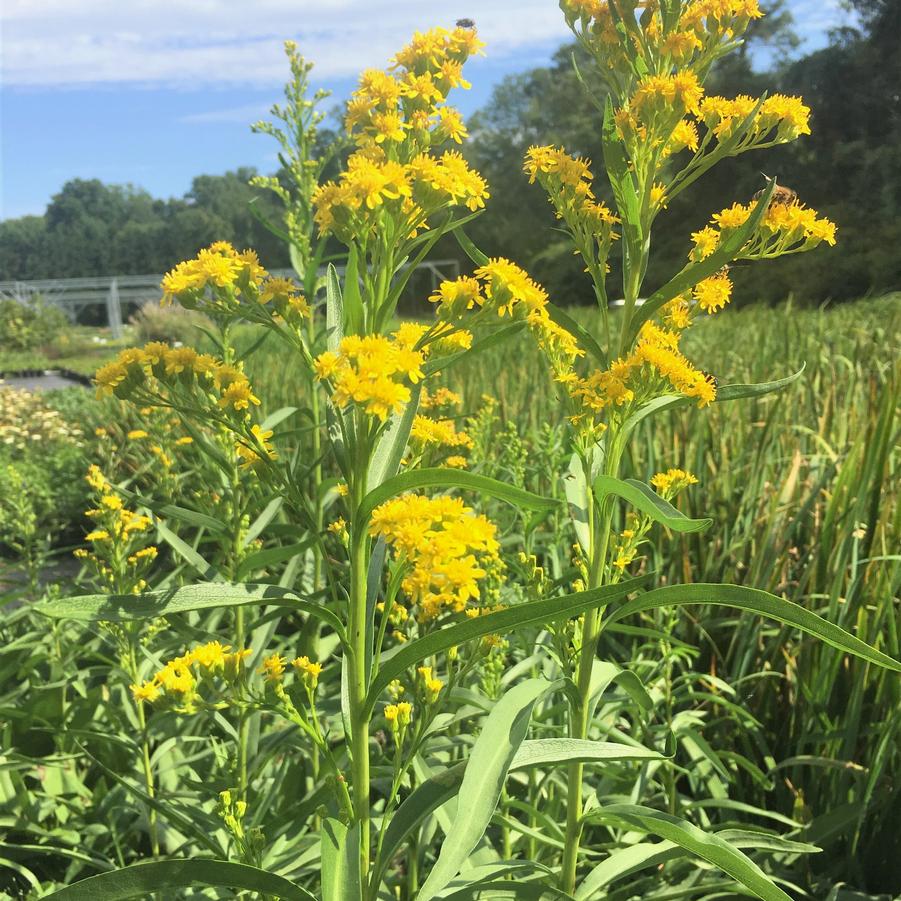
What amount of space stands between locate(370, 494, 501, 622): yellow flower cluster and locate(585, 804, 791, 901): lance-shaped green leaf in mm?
400

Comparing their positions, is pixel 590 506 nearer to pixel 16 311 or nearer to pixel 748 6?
pixel 748 6

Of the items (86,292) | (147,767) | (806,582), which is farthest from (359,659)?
(86,292)

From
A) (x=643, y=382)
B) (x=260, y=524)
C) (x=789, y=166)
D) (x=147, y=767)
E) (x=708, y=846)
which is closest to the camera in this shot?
(x=708, y=846)

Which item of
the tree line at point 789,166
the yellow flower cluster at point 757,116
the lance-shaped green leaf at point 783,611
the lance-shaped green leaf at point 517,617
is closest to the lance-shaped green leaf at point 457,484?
the lance-shaped green leaf at point 517,617

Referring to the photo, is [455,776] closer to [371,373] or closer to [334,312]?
[371,373]

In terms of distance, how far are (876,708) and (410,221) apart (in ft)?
5.50

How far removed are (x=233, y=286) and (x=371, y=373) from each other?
0.40m

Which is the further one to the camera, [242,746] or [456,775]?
[242,746]

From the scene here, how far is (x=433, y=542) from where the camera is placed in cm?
102

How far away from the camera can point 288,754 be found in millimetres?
2020

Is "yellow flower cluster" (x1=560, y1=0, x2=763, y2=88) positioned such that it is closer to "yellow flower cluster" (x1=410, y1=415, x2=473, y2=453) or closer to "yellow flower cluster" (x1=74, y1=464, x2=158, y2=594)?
"yellow flower cluster" (x1=410, y1=415, x2=473, y2=453)

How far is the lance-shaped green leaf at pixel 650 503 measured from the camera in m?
0.81

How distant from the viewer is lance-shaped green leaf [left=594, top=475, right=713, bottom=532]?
81 centimetres

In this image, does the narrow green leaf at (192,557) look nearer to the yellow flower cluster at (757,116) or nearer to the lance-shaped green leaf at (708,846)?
the lance-shaped green leaf at (708,846)
